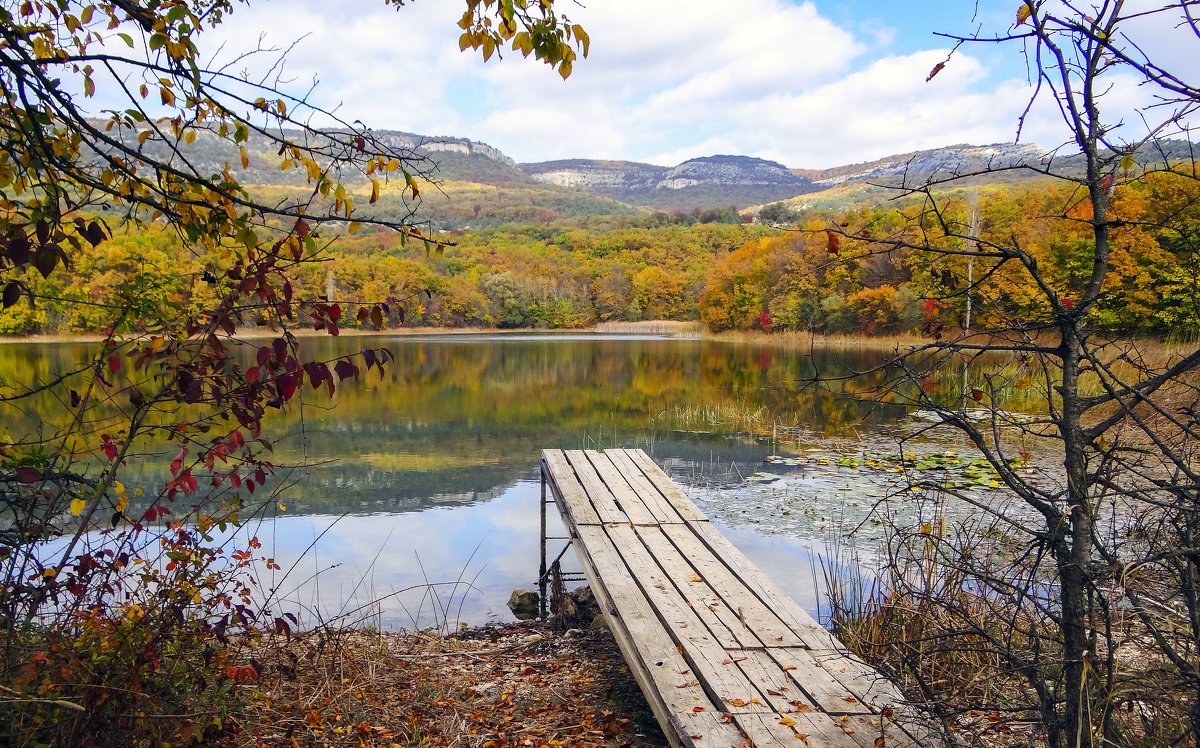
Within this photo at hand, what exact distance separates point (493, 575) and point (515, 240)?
117520 millimetres

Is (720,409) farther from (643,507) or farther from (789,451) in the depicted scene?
(643,507)

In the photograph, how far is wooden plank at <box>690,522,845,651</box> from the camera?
406cm

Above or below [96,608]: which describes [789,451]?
below

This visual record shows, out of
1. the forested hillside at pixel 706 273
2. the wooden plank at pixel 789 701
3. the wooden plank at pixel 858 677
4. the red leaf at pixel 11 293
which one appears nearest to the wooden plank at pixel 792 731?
the wooden plank at pixel 789 701

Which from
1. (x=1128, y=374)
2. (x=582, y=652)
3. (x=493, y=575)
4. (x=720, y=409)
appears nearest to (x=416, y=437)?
(x=720, y=409)

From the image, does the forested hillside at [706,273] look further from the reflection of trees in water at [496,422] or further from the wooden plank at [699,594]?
the wooden plank at [699,594]

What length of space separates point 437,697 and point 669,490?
3648 mm

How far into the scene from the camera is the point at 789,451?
45.6ft

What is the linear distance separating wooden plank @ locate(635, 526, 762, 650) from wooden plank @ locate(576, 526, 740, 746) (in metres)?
0.26

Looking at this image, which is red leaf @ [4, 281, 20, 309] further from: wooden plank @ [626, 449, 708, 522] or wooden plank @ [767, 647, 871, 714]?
wooden plank @ [626, 449, 708, 522]

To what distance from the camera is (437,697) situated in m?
4.29

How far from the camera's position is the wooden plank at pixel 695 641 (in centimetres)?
338

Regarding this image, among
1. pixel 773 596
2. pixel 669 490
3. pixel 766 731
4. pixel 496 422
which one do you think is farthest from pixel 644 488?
pixel 496 422

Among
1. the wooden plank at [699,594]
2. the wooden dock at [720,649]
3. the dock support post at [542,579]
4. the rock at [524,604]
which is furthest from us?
the dock support post at [542,579]
